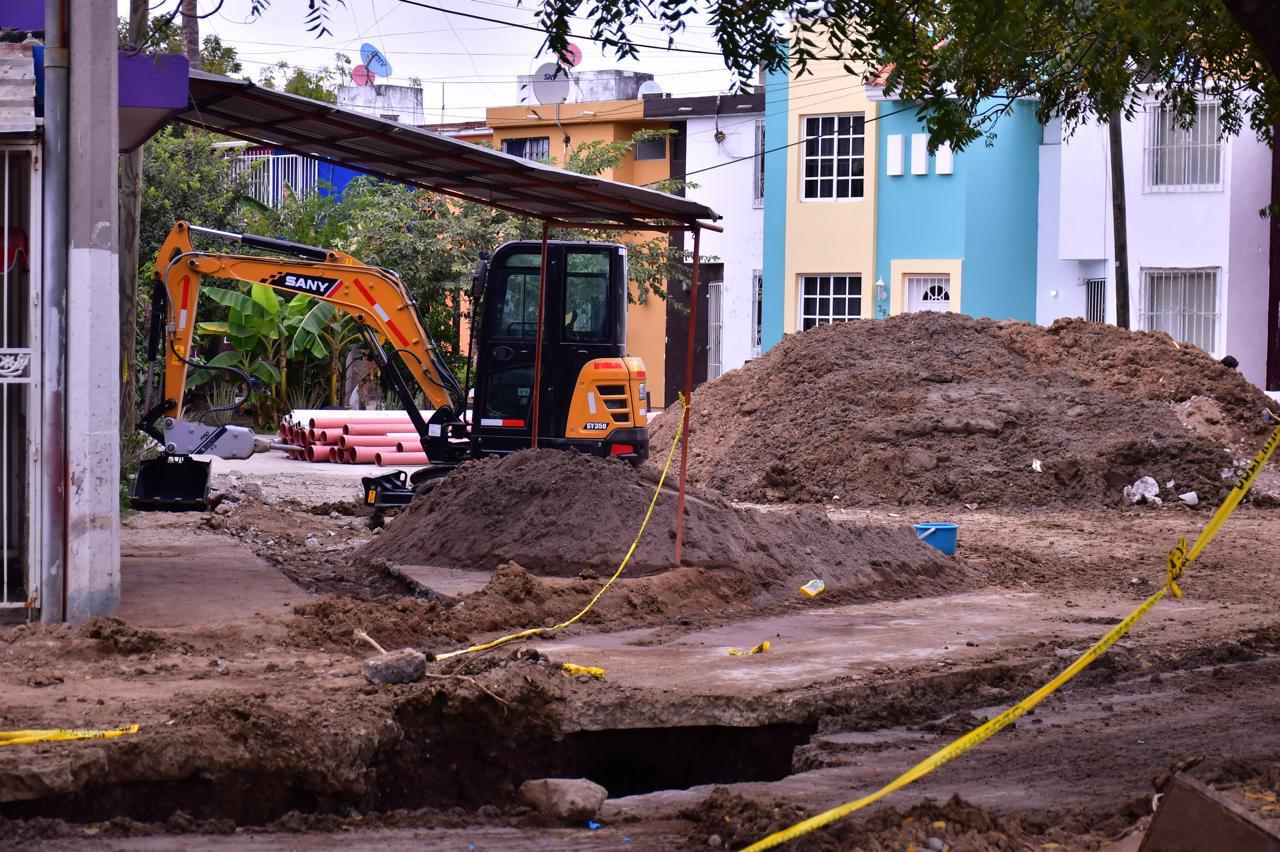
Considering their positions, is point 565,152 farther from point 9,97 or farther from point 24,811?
point 24,811

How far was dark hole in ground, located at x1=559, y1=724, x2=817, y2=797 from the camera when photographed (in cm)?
741

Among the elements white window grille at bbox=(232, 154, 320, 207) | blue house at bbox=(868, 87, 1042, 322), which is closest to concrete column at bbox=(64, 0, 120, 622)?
blue house at bbox=(868, 87, 1042, 322)

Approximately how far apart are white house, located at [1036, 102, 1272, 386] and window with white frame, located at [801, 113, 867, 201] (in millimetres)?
4103

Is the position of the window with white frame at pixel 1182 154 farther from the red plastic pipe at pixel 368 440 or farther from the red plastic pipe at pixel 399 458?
the red plastic pipe at pixel 368 440

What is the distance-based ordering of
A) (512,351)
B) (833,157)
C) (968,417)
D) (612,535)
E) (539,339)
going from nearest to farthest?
(612,535) < (539,339) < (512,351) < (968,417) < (833,157)

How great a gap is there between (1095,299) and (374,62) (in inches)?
1006

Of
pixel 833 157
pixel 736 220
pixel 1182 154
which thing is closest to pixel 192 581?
pixel 1182 154

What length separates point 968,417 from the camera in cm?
2019

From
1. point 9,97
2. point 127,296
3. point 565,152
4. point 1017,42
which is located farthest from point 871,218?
point 9,97

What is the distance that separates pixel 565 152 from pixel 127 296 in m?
18.2

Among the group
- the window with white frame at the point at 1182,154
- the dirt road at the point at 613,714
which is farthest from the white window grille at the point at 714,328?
the dirt road at the point at 613,714

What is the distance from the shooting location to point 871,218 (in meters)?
28.9

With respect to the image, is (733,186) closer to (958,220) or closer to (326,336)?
(958,220)

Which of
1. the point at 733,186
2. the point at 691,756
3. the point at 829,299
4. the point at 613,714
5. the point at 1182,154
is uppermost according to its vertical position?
the point at 733,186
